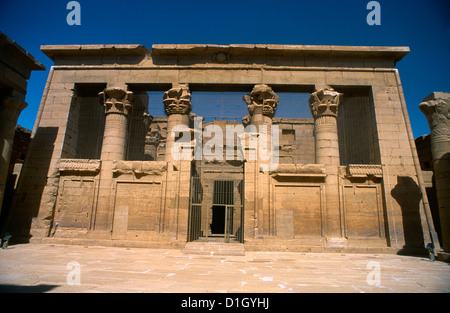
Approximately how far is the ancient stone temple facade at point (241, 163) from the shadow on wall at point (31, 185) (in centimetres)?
4

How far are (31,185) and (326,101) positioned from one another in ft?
42.4

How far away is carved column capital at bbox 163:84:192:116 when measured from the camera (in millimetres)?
11781

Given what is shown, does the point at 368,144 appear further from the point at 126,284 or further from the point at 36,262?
the point at 36,262

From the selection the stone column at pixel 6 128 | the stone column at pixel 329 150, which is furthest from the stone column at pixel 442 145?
the stone column at pixel 6 128

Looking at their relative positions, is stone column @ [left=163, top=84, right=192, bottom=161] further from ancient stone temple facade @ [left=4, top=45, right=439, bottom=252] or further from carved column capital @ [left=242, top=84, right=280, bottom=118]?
carved column capital @ [left=242, top=84, right=280, bottom=118]

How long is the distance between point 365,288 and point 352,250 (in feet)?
20.0

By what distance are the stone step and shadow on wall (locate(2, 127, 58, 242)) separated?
611 centimetres

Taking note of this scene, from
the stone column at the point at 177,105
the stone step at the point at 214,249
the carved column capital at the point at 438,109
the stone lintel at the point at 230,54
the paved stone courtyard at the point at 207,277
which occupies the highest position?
the stone lintel at the point at 230,54

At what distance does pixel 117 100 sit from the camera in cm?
1213

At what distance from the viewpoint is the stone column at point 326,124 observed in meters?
11.4

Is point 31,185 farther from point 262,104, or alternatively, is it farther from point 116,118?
point 262,104

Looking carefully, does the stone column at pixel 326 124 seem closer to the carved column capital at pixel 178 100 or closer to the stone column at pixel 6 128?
the carved column capital at pixel 178 100

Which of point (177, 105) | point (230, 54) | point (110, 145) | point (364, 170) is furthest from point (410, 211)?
point (110, 145)

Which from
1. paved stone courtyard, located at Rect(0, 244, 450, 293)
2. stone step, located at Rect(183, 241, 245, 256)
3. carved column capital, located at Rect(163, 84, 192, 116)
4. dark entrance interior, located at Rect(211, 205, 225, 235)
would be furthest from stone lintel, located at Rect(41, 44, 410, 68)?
dark entrance interior, located at Rect(211, 205, 225, 235)
